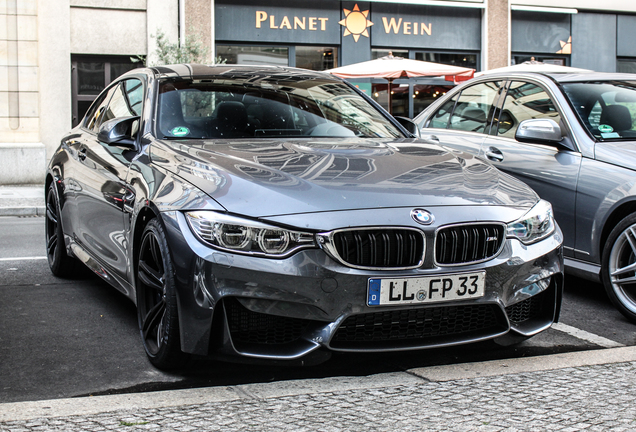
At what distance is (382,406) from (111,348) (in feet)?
5.61

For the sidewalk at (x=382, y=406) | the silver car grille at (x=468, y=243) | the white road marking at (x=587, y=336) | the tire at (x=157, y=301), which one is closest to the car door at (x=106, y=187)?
the tire at (x=157, y=301)

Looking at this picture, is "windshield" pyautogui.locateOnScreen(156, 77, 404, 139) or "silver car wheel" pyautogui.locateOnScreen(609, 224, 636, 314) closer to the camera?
"windshield" pyautogui.locateOnScreen(156, 77, 404, 139)

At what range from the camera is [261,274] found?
3271 mm

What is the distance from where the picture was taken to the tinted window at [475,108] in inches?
261

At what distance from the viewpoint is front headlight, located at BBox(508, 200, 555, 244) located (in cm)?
368

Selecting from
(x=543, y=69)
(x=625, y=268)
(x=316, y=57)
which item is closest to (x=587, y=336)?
(x=625, y=268)

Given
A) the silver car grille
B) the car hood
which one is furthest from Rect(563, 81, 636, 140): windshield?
the silver car grille

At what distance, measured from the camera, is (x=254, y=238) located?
10.9 feet

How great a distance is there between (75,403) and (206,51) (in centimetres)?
1372

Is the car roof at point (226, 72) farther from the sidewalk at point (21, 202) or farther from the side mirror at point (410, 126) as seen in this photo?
the sidewalk at point (21, 202)

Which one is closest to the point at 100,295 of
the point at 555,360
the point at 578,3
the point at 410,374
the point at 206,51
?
the point at 410,374

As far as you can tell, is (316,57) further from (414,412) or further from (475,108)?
(414,412)

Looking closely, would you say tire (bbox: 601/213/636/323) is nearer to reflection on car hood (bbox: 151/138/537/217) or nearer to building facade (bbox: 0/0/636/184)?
reflection on car hood (bbox: 151/138/537/217)

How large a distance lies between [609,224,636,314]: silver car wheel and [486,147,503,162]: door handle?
1.43 metres
